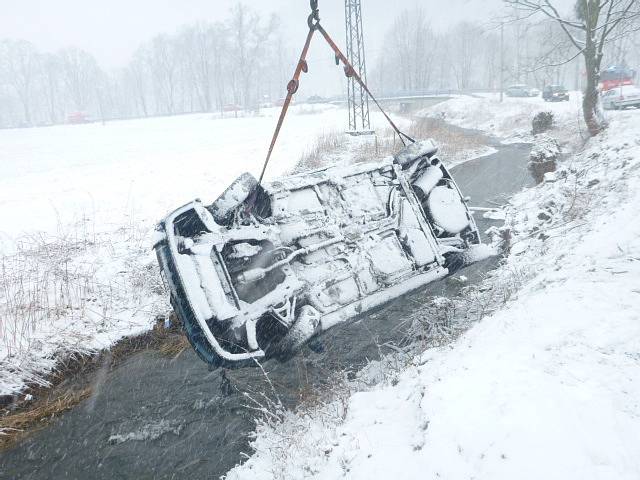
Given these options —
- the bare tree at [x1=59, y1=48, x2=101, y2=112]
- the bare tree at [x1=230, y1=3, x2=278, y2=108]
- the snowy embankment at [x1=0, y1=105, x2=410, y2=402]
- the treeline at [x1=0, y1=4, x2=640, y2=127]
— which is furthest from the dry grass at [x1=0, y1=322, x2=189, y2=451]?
the bare tree at [x1=59, y1=48, x2=101, y2=112]

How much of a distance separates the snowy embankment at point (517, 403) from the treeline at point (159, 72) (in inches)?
1841

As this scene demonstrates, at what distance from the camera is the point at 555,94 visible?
26875mm

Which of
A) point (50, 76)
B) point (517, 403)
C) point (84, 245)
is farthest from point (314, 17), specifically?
point (50, 76)

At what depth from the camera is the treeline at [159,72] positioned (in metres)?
48.7

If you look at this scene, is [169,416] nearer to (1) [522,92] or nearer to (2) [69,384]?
(2) [69,384]

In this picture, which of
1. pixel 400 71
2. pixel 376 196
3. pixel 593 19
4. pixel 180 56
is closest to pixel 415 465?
pixel 376 196

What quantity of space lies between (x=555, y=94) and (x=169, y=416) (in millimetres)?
30804

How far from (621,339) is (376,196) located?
2.81 metres

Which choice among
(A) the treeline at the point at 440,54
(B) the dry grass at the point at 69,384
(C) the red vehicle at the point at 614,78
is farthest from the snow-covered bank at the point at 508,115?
(A) the treeline at the point at 440,54

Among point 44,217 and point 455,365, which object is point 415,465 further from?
point 44,217

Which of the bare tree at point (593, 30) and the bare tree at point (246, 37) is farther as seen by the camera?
the bare tree at point (246, 37)

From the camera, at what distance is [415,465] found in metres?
2.23

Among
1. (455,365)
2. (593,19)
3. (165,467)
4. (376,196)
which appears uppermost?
(593,19)

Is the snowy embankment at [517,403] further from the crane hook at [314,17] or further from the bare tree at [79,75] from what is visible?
the bare tree at [79,75]
